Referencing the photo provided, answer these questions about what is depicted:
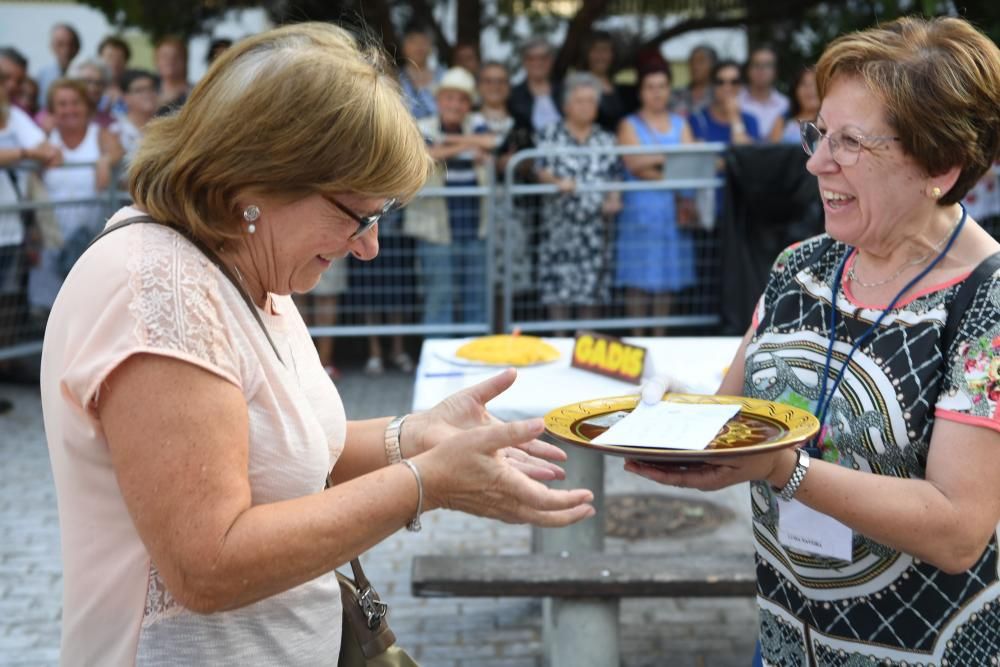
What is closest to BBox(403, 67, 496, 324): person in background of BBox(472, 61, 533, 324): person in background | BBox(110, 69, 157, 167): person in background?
BBox(472, 61, 533, 324): person in background

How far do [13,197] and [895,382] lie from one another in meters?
7.03

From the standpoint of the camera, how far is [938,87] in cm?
219

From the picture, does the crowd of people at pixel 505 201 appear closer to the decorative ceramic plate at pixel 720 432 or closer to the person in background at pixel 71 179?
the person in background at pixel 71 179

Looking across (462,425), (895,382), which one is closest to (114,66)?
(462,425)

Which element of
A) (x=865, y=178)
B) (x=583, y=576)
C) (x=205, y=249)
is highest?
(x=865, y=178)

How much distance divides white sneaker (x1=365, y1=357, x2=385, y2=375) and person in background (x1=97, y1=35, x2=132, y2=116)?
9.59 ft

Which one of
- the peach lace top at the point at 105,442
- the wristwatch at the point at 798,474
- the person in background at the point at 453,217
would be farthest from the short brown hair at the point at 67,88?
the wristwatch at the point at 798,474

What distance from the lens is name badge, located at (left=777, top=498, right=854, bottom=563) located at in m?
2.26

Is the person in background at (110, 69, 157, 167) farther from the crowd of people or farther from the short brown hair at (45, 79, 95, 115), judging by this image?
the short brown hair at (45, 79, 95, 115)

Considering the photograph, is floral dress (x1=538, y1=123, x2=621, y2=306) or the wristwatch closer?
the wristwatch

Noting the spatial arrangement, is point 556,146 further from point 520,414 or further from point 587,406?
point 587,406

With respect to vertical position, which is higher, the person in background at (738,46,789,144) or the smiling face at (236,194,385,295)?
the person in background at (738,46,789,144)

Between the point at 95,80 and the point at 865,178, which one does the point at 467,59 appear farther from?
the point at 865,178

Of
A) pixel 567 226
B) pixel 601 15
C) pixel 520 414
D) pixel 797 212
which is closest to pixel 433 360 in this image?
pixel 520 414
